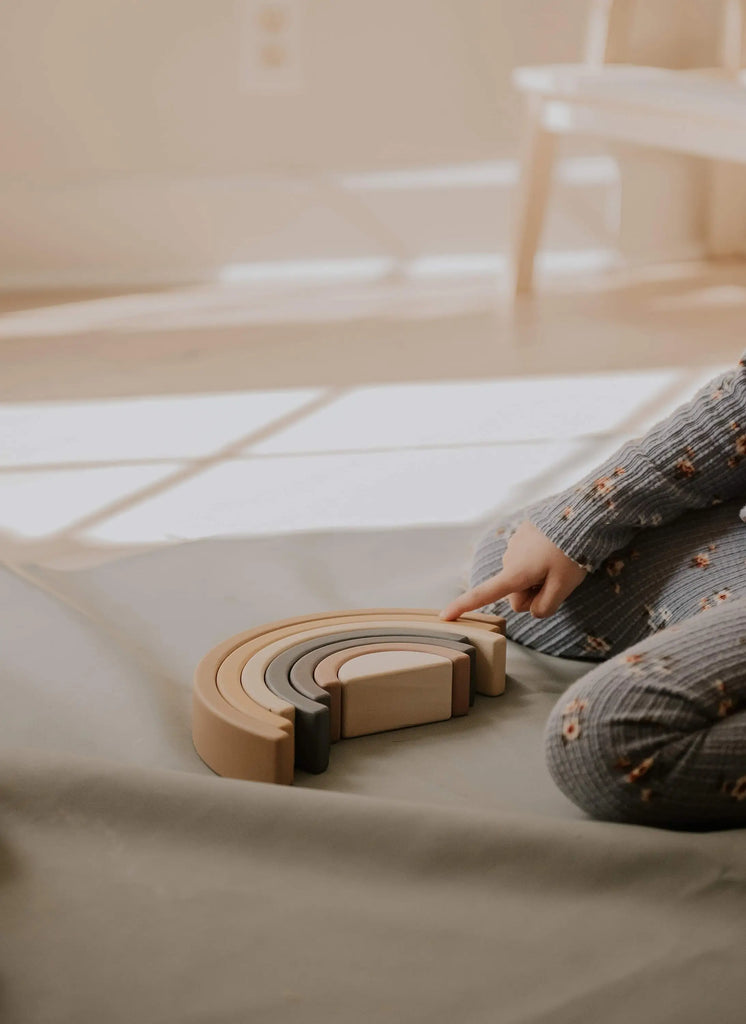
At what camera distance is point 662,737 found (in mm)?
643

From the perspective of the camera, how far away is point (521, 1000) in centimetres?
56

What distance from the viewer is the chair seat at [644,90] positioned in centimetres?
175

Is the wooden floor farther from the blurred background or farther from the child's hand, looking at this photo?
the child's hand

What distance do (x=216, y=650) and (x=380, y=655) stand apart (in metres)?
0.10

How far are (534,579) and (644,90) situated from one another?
4.05 feet

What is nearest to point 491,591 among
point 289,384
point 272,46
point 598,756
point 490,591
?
point 490,591

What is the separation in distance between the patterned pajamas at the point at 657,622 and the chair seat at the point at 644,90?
970 millimetres

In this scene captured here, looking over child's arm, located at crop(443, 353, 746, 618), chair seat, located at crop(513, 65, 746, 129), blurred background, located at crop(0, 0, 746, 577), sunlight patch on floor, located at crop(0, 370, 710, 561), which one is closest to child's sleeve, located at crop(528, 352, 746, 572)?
child's arm, located at crop(443, 353, 746, 618)

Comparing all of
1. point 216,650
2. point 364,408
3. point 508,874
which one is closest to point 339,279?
point 364,408

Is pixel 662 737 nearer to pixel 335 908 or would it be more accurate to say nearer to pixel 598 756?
pixel 598 756

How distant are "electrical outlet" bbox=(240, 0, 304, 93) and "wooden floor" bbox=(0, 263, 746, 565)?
0.35 metres

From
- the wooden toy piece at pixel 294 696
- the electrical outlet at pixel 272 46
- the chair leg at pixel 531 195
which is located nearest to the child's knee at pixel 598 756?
the wooden toy piece at pixel 294 696

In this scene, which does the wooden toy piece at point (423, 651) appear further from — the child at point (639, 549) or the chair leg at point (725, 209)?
the chair leg at point (725, 209)

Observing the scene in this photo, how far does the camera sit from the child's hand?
86cm
